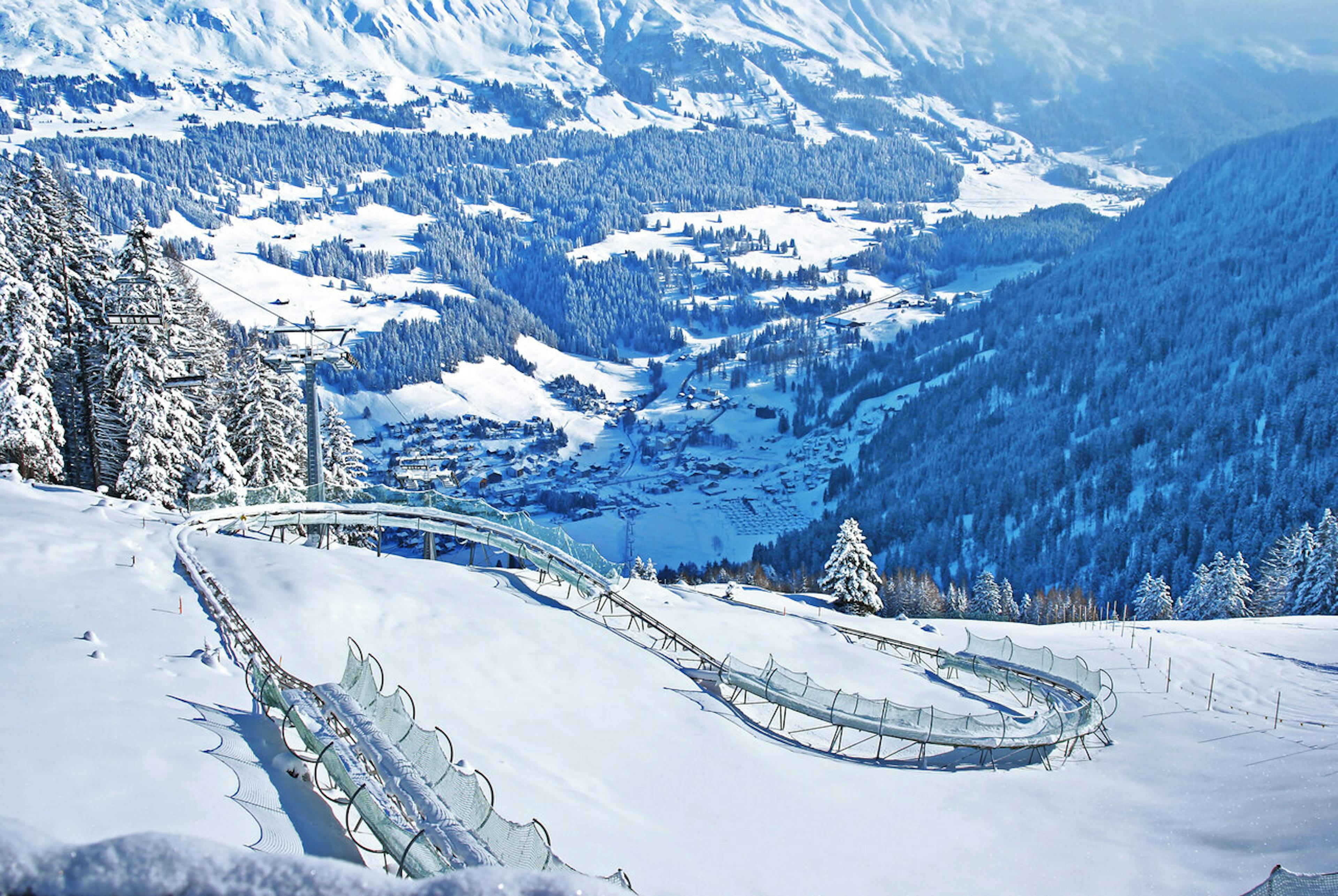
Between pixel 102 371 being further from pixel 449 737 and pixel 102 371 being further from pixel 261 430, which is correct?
pixel 449 737

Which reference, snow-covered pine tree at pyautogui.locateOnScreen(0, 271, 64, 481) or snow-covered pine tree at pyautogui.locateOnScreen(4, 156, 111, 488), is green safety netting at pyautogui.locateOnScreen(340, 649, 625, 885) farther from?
snow-covered pine tree at pyautogui.locateOnScreen(4, 156, 111, 488)

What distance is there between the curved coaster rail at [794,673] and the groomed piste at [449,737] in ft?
0.19

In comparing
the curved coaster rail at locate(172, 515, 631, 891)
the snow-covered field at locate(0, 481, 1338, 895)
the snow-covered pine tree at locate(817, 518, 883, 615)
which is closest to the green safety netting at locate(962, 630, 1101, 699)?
the snow-covered field at locate(0, 481, 1338, 895)

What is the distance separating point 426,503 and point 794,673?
15.0m

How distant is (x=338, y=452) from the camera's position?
48531 millimetres

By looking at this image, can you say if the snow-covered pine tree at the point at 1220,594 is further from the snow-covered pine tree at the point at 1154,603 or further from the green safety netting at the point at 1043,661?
the green safety netting at the point at 1043,661

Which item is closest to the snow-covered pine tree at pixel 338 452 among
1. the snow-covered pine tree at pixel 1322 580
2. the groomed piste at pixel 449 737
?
the groomed piste at pixel 449 737

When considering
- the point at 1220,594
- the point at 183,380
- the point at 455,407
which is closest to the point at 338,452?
the point at 183,380

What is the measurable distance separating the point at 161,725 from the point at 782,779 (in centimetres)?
1333

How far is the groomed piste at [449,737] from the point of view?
11.6m

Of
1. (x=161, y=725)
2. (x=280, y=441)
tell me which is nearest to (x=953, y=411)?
(x=280, y=441)

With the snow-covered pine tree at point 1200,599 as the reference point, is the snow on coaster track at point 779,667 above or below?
above

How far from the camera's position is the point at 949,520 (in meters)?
129

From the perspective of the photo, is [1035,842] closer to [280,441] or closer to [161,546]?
[161,546]
